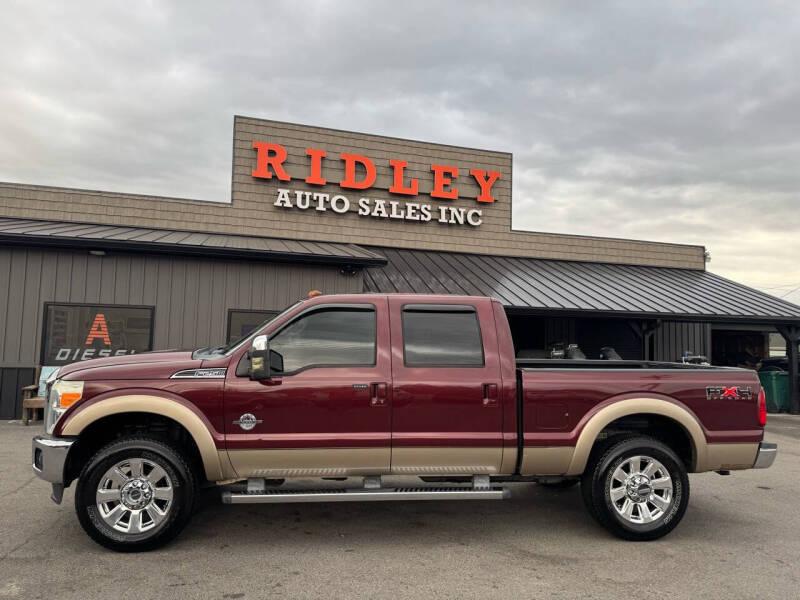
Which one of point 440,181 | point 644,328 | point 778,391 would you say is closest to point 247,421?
point 440,181

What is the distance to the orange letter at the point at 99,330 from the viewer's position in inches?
446

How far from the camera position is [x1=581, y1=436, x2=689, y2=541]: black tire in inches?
189

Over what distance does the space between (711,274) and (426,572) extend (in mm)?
18393

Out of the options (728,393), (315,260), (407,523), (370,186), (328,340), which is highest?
(370,186)

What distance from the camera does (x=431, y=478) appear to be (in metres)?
5.08

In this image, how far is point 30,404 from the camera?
10336 millimetres

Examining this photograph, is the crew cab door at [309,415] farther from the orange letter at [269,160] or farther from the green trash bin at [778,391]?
the green trash bin at [778,391]

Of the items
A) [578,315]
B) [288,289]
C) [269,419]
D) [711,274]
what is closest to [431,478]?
[269,419]

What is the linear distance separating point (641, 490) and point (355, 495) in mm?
2370

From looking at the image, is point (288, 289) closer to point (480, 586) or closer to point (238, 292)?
point (238, 292)

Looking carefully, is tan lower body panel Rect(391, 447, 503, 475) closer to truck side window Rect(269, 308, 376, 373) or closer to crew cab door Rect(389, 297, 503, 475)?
crew cab door Rect(389, 297, 503, 475)

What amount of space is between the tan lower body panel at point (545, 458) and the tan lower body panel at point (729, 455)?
1.24 metres

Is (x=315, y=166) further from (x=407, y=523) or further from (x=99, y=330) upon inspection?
(x=407, y=523)

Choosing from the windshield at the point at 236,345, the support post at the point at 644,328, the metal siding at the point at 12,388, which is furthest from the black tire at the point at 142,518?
the support post at the point at 644,328
